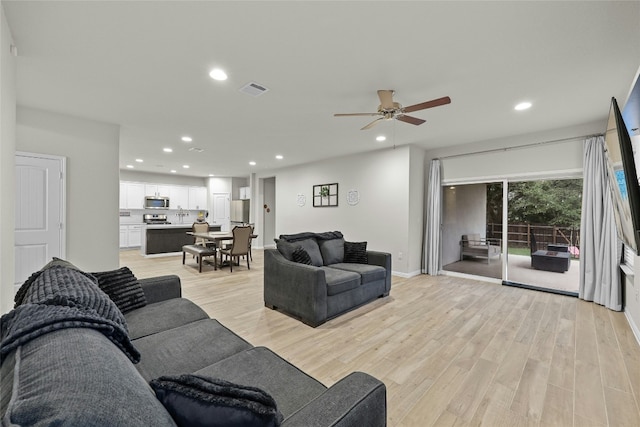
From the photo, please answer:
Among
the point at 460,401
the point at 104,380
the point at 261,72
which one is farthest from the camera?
the point at 261,72

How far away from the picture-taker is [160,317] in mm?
1980

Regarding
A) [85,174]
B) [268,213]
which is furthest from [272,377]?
[268,213]

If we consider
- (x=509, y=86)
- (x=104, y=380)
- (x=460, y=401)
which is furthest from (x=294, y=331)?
(x=509, y=86)

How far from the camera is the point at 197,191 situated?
10492 millimetres

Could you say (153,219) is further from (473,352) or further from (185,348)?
(473,352)

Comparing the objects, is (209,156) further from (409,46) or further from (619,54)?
(619,54)

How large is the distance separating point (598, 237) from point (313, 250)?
4029mm

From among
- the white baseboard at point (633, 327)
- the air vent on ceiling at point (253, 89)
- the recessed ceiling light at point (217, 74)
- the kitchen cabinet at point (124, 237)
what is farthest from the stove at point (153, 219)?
the white baseboard at point (633, 327)

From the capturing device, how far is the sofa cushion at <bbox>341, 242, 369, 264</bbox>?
4.13 meters

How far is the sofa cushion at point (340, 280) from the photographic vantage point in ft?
10.3

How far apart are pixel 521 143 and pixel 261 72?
14.6 ft

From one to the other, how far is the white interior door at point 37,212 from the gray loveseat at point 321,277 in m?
2.93

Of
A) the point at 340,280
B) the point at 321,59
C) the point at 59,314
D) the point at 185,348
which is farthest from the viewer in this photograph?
the point at 340,280

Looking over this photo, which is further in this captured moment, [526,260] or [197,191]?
[197,191]
